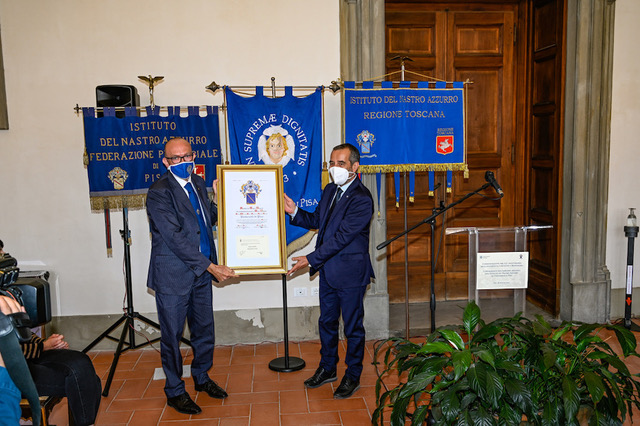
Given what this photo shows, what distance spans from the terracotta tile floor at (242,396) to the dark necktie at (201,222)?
40.4 inches

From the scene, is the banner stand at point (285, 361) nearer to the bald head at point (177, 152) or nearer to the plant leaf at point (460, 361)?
the bald head at point (177, 152)

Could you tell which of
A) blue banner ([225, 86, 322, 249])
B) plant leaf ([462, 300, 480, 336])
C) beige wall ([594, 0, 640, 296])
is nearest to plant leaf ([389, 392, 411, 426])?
plant leaf ([462, 300, 480, 336])

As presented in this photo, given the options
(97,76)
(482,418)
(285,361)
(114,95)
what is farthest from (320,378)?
(97,76)

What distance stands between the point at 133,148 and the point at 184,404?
2.07 metres

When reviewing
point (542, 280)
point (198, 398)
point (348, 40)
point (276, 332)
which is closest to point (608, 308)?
point (542, 280)

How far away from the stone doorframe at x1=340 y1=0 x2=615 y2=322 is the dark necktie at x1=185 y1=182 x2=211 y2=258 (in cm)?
156

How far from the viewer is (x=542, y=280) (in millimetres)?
5629

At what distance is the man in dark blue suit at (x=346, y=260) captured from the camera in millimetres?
3748

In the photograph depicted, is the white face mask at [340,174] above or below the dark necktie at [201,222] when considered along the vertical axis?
above

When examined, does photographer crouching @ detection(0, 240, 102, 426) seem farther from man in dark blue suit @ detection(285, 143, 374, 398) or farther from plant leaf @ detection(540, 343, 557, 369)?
plant leaf @ detection(540, 343, 557, 369)

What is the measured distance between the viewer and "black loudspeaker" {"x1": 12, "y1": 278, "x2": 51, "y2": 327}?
2.53 m

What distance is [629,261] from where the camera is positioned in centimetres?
502

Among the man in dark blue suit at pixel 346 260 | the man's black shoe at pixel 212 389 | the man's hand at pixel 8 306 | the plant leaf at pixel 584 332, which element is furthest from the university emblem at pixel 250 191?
the man's hand at pixel 8 306

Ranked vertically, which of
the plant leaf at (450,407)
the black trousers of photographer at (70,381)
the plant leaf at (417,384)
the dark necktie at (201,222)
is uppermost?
the dark necktie at (201,222)
